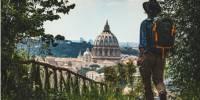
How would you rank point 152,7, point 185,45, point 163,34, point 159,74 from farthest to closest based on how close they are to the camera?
point 185,45 < point 159,74 < point 152,7 < point 163,34

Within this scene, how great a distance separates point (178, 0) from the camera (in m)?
15.4

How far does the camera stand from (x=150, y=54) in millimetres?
9719

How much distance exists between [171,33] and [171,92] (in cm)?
Result: 627

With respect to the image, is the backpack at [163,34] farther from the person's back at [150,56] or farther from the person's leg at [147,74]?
the person's leg at [147,74]

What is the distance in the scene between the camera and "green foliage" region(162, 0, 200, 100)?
14.5 metres

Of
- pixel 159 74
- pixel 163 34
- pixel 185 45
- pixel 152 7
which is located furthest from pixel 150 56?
pixel 185 45

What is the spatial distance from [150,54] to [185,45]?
5.81 meters

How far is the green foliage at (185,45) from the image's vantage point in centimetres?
1452

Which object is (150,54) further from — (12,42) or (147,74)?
(12,42)

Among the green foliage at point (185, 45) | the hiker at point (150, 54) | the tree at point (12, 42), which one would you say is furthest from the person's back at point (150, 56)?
the green foliage at point (185, 45)

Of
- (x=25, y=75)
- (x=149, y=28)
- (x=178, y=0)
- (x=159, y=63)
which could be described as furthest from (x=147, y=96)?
(x=178, y=0)

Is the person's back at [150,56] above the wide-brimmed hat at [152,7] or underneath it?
underneath

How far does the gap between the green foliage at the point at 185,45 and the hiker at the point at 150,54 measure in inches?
167

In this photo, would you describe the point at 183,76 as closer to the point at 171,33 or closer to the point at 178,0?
the point at 178,0
